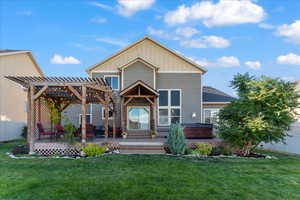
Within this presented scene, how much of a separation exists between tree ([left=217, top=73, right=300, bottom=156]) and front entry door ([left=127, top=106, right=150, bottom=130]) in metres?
6.54

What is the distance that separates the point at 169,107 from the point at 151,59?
12.0 feet

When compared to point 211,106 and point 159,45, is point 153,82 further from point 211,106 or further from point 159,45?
point 211,106

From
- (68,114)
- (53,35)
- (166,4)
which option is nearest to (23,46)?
(53,35)

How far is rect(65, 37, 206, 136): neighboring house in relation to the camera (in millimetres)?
15164

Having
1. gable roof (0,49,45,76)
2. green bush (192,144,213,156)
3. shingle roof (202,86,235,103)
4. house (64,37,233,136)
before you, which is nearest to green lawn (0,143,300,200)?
green bush (192,144,213,156)

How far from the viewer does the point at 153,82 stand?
49.9 feet

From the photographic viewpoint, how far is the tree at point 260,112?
873 cm

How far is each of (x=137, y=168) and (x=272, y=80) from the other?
652 centimetres

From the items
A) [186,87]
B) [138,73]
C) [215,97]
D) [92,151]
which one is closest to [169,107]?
[186,87]

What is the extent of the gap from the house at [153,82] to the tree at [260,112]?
6.09 metres

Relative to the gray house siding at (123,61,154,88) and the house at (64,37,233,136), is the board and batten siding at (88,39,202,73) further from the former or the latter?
the gray house siding at (123,61,154,88)

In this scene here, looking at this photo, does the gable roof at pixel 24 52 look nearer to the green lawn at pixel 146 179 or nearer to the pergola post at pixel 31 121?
the pergola post at pixel 31 121

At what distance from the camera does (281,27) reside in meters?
15.9

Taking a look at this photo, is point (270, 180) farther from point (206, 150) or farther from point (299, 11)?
point (299, 11)
